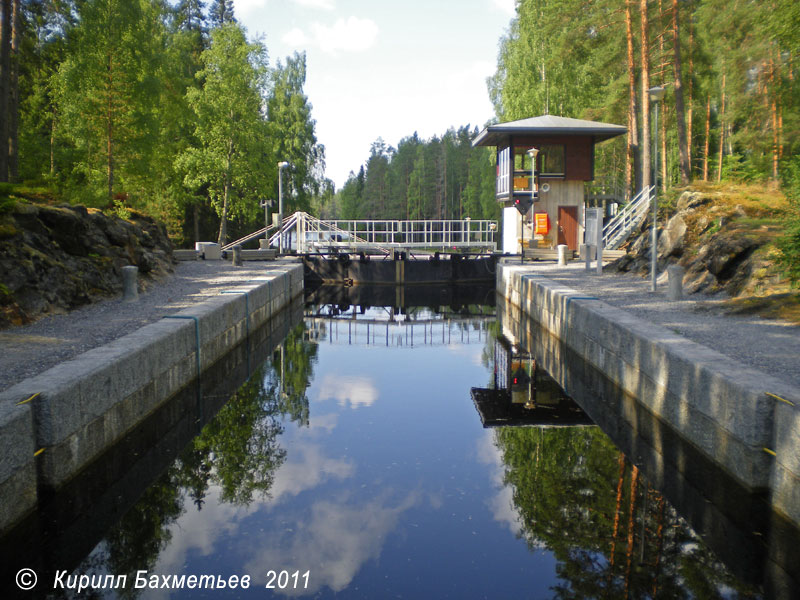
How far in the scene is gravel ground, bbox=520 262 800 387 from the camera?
7.69 meters

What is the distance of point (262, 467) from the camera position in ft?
24.3

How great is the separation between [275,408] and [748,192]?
43.5 ft

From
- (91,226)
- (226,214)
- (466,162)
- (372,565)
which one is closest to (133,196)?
(226,214)

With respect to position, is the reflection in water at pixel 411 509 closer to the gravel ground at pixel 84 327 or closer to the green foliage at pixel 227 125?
the gravel ground at pixel 84 327

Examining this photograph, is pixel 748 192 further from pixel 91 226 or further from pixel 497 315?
pixel 91 226

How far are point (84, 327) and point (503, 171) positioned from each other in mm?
22353

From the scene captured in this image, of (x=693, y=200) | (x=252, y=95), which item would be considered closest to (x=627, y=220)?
(x=693, y=200)

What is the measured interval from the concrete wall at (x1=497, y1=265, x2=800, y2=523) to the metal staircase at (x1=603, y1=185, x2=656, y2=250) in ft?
47.2

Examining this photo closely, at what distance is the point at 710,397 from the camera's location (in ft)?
21.4

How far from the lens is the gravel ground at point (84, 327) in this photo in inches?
298

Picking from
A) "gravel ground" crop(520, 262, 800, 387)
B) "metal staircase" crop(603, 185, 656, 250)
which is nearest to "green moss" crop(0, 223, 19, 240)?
"gravel ground" crop(520, 262, 800, 387)

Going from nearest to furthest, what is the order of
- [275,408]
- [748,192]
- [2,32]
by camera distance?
[275,408] → [2,32] → [748,192]

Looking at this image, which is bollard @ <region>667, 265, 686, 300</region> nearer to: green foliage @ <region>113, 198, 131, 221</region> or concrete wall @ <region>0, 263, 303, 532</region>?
concrete wall @ <region>0, 263, 303, 532</region>

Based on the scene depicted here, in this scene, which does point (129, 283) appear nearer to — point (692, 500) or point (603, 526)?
point (603, 526)
